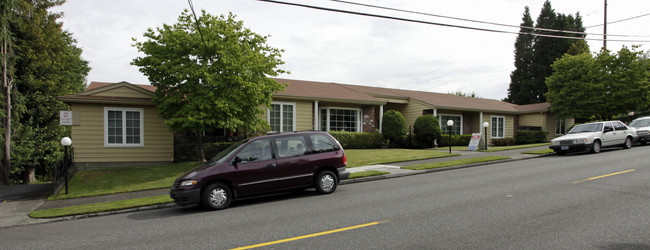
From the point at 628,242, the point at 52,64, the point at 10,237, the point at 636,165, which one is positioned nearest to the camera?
the point at 628,242

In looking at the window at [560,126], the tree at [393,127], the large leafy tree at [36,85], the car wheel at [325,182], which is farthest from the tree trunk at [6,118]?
the window at [560,126]

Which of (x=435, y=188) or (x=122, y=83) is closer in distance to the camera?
(x=435, y=188)

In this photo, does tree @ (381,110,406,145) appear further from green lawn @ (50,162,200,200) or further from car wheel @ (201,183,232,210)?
car wheel @ (201,183,232,210)

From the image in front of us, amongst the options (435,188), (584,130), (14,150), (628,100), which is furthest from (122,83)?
(628,100)

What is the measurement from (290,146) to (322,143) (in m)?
0.94

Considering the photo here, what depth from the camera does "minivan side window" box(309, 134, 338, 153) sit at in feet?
31.9

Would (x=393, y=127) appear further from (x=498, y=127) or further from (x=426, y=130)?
(x=498, y=127)

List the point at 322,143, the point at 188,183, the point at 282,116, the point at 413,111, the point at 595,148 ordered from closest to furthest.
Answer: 1. the point at 188,183
2. the point at 322,143
3. the point at 595,148
4. the point at 282,116
5. the point at 413,111

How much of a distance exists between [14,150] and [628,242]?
27.6 m

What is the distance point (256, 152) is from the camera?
356 inches

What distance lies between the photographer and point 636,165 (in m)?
11.4

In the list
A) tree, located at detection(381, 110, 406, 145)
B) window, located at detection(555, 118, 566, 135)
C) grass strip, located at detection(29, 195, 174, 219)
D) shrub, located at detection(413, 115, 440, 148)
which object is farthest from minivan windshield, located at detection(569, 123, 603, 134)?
grass strip, located at detection(29, 195, 174, 219)

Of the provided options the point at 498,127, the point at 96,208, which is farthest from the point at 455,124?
the point at 96,208

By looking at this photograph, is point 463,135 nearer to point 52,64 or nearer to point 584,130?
point 584,130
